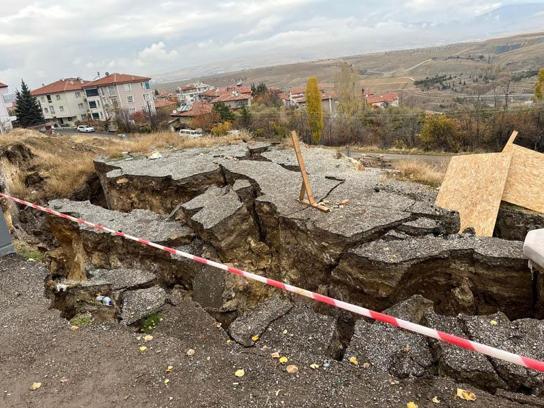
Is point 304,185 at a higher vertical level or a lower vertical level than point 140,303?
higher

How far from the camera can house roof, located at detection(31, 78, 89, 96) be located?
58625 mm

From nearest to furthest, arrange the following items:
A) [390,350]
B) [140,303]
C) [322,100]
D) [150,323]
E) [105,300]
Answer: [390,350] → [150,323] → [140,303] → [105,300] → [322,100]

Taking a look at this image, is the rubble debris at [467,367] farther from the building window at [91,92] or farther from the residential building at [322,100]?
the building window at [91,92]

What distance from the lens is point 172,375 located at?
10.4 feet

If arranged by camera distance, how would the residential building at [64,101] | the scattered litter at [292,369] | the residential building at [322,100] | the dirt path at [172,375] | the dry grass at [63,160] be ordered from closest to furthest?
1. the dirt path at [172,375]
2. the scattered litter at [292,369]
3. the dry grass at [63,160]
4. the residential building at [64,101]
5. the residential building at [322,100]

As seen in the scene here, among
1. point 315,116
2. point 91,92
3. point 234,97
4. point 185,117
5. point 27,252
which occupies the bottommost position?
point 315,116

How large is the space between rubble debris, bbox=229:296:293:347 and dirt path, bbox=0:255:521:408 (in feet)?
0.34

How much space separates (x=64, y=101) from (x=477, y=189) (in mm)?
64211

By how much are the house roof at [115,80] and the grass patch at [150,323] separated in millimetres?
58886

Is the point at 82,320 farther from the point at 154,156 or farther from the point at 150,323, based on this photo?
the point at 154,156

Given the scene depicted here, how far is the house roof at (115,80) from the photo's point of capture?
56.9 m

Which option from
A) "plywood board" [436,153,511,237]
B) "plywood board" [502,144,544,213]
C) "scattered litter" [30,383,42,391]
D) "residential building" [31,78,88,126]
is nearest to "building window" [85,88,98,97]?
"residential building" [31,78,88,126]

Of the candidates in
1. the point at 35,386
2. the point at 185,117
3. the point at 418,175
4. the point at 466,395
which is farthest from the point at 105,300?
the point at 185,117

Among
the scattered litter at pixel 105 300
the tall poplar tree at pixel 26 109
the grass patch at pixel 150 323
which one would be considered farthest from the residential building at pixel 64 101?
the grass patch at pixel 150 323
